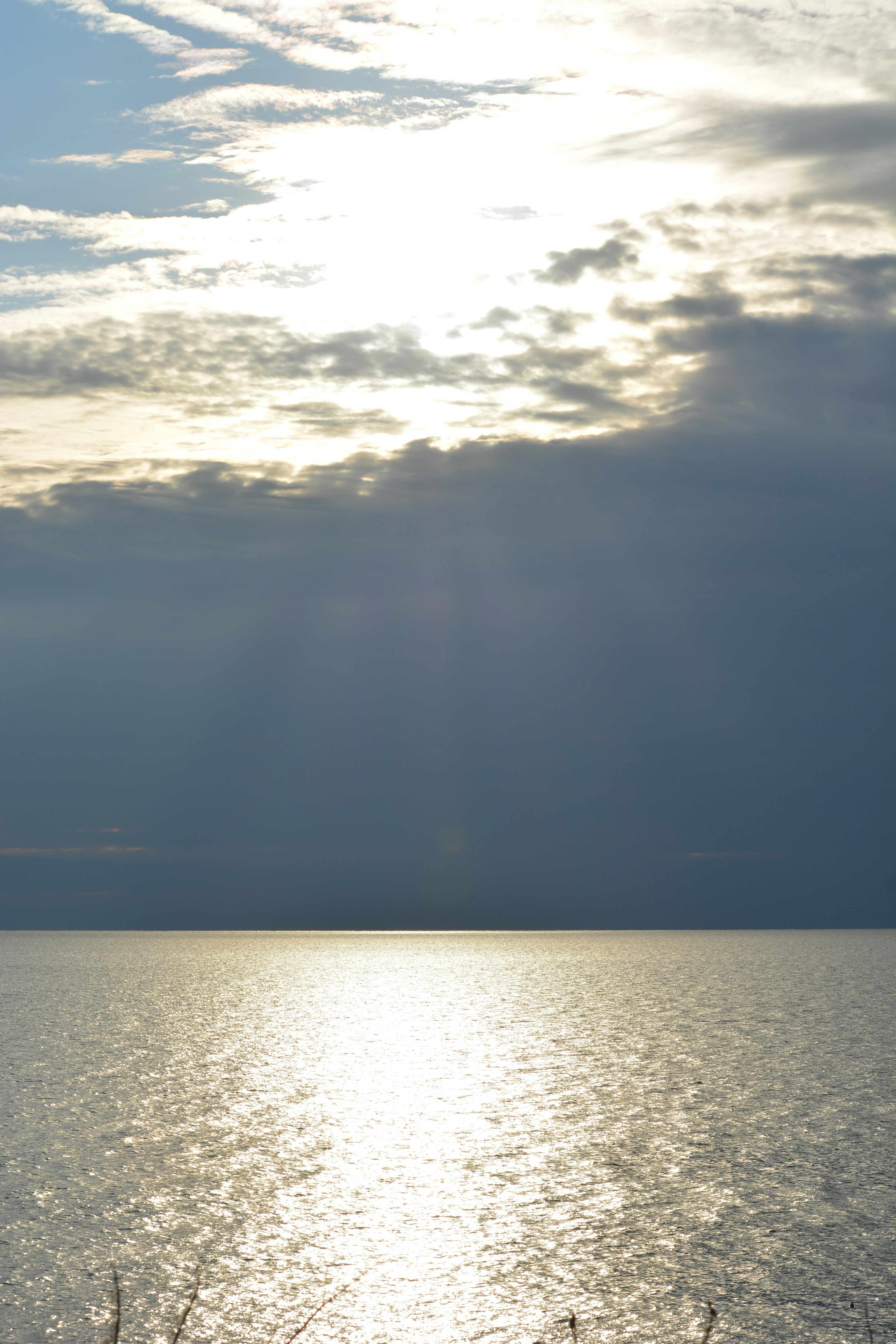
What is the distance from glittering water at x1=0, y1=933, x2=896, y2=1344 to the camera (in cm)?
2072

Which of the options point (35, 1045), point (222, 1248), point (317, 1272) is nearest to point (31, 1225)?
point (222, 1248)

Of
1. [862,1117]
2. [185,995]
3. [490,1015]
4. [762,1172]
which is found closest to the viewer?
[762,1172]

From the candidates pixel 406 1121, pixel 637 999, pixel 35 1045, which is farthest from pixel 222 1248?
pixel 637 999

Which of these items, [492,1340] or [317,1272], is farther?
[317,1272]

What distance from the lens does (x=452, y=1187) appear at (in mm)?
30141

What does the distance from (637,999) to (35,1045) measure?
199ft

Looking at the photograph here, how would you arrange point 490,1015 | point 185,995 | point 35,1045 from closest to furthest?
point 35,1045 < point 490,1015 < point 185,995

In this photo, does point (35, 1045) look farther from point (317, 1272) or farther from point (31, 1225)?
point (317, 1272)

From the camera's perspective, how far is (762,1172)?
31.4 meters

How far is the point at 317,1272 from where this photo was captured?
2270 centimetres

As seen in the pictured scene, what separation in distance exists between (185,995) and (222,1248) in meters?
100

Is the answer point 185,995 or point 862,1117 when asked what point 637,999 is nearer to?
point 185,995

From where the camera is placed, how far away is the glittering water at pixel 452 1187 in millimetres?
20719

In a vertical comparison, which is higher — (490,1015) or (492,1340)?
(492,1340)
